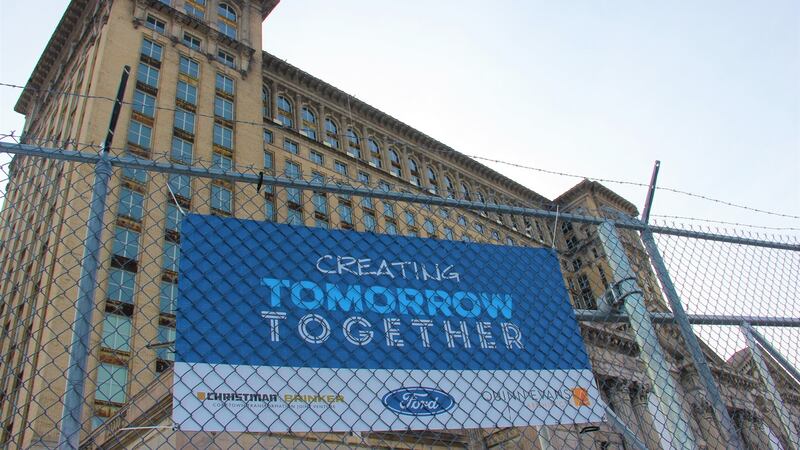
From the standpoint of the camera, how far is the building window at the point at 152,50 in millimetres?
36281

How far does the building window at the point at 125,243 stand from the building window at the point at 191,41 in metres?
17.1

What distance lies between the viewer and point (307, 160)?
145ft

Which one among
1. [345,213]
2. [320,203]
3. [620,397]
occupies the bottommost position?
[620,397]

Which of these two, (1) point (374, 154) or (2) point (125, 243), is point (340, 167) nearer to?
(1) point (374, 154)

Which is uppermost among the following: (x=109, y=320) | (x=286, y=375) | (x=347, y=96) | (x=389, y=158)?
(x=347, y=96)

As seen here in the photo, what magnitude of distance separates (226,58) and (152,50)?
228 inches

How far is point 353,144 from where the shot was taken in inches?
1970

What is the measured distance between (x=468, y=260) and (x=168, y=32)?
3913 centimetres

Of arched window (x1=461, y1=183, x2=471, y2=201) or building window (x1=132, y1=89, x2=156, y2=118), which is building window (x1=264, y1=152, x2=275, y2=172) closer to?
building window (x1=132, y1=89, x2=156, y2=118)

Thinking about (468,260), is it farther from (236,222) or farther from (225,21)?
(225,21)

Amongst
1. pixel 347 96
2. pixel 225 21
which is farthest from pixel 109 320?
pixel 347 96

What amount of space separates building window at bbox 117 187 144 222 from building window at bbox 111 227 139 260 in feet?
2.67

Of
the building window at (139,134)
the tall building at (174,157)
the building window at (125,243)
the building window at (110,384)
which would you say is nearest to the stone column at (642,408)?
the tall building at (174,157)

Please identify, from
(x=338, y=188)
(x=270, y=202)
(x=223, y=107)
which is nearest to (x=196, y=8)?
(x=223, y=107)
